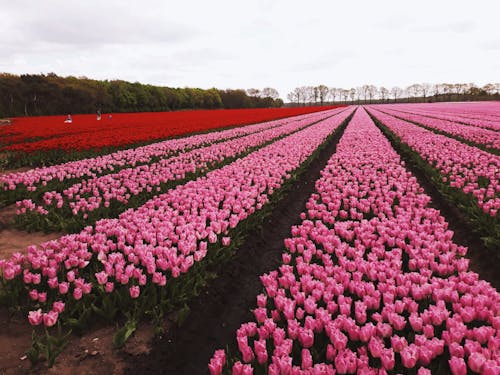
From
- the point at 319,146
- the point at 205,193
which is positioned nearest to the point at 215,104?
the point at 319,146

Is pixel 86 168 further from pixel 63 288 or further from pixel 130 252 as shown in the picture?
pixel 63 288

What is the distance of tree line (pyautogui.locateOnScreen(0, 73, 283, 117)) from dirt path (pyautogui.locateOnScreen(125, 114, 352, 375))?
185ft

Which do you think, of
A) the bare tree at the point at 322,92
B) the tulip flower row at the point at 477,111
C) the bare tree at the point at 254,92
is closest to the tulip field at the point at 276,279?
the tulip flower row at the point at 477,111

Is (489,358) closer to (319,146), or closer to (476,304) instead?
(476,304)

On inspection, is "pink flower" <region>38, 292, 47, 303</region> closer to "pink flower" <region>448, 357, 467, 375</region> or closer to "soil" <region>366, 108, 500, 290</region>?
"pink flower" <region>448, 357, 467, 375</region>

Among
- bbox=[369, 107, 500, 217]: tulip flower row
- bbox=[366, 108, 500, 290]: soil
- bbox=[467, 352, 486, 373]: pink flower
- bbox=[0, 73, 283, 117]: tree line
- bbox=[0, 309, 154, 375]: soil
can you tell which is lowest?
bbox=[366, 108, 500, 290]: soil

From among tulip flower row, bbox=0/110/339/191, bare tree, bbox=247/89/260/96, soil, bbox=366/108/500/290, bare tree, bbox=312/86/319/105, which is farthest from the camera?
bare tree, bbox=312/86/319/105

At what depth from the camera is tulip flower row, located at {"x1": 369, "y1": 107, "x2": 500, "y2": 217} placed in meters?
6.72

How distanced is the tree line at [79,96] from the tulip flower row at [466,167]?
54961 millimetres

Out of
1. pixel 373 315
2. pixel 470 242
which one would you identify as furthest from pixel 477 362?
pixel 470 242

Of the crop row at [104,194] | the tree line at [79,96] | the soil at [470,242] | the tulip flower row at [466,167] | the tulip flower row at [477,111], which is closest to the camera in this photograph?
the soil at [470,242]

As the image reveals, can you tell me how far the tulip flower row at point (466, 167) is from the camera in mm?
6719

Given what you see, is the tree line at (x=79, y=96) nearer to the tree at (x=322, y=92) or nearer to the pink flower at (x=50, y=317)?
the pink flower at (x=50, y=317)

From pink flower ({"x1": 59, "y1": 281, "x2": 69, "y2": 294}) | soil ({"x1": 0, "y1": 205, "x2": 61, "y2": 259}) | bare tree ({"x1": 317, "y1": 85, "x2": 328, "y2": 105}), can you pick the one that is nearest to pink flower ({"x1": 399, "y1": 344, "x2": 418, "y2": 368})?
pink flower ({"x1": 59, "y1": 281, "x2": 69, "y2": 294})
